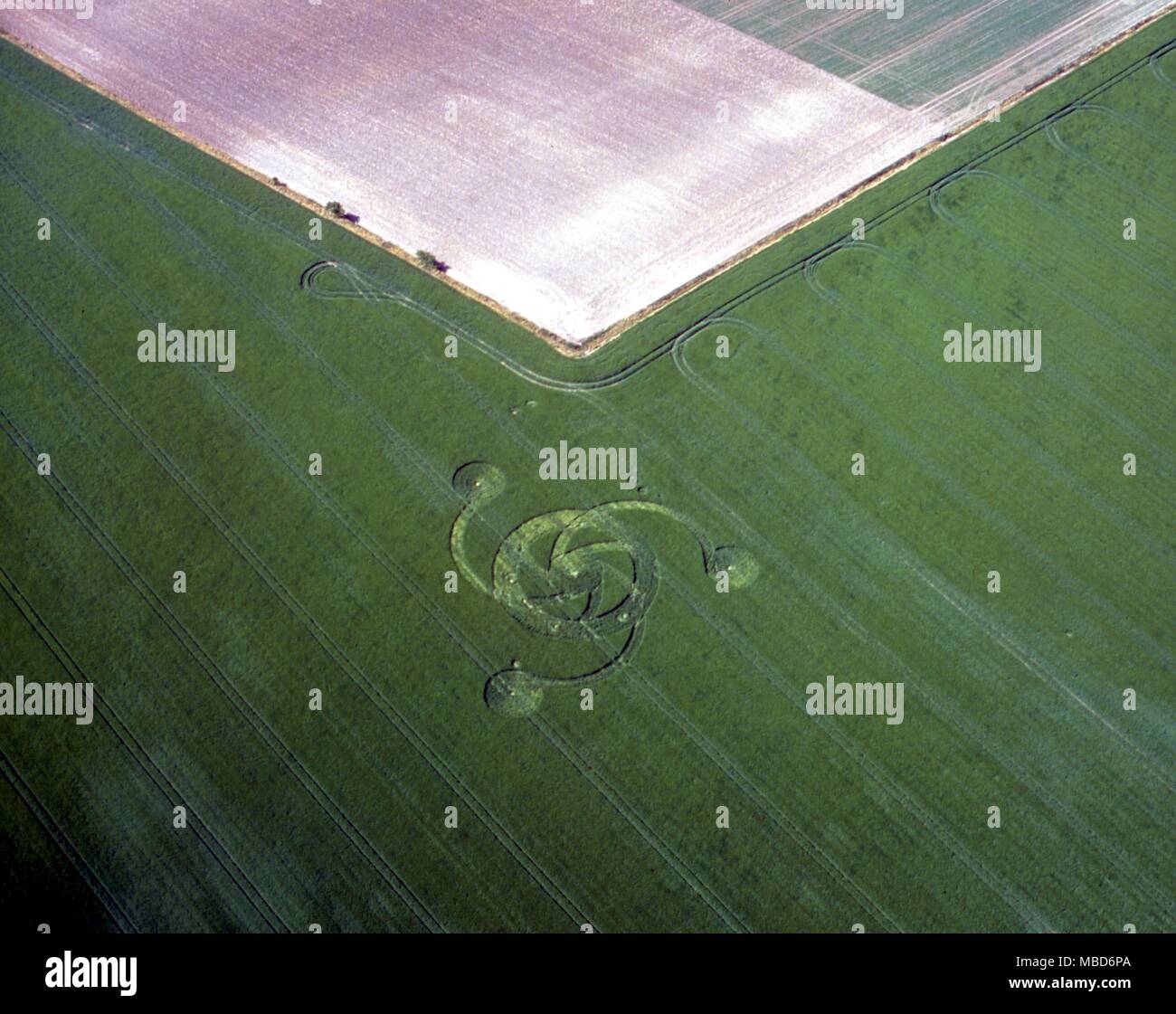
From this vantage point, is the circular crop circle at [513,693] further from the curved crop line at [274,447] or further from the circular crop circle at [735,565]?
Result: the circular crop circle at [735,565]

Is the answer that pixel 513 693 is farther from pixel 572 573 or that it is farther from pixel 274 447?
pixel 274 447

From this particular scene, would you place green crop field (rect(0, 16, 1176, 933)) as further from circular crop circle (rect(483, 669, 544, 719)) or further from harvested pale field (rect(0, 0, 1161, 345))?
harvested pale field (rect(0, 0, 1161, 345))

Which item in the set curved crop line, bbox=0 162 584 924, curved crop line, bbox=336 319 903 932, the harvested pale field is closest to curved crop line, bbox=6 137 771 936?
curved crop line, bbox=0 162 584 924

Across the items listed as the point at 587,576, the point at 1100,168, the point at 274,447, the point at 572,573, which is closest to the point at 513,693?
the point at 572,573
